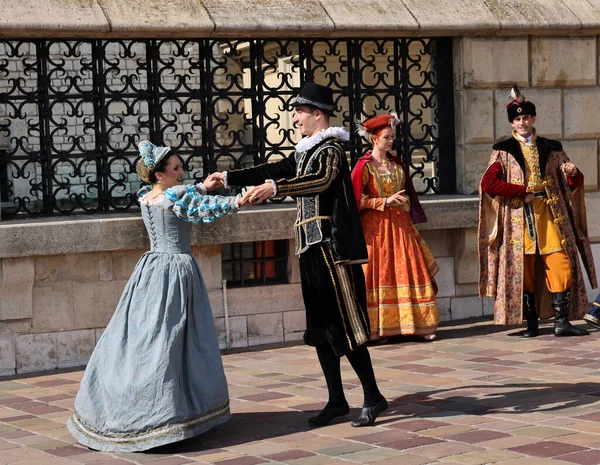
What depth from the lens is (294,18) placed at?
376 inches

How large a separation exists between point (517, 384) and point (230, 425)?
6.15 feet

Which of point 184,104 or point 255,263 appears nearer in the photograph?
point 184,104

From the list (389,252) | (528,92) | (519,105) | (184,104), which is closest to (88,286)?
(184,104)

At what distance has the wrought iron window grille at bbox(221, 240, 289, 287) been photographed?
9.77 meters

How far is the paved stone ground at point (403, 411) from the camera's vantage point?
596 centimetres

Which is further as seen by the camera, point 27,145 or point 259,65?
point 259,65

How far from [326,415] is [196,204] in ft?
4.36

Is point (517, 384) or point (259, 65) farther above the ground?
point (259, 65)

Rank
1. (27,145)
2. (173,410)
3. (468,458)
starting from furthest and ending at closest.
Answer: (27,145) < (173,410) < (468,458)

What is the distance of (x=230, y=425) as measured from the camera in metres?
6.77

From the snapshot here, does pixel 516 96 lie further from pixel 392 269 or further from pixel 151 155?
pixel 151 155

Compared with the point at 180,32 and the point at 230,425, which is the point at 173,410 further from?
the point at 180,32

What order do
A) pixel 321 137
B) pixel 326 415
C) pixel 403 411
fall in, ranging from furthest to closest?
pixel 403 411, pixel 326 415, pixel 321 137

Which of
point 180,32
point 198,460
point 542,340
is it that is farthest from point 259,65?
point 198,460
